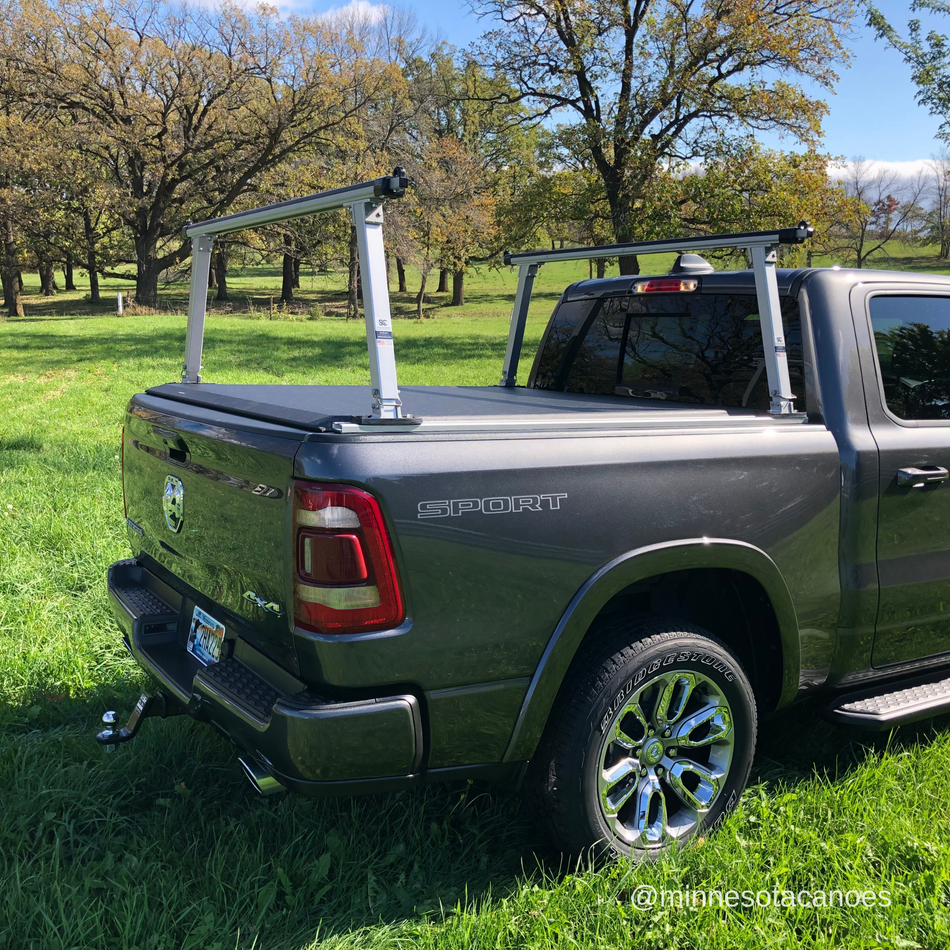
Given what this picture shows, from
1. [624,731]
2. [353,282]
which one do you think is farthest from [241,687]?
[353,282]

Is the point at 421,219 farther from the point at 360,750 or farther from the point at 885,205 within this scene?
the point at 360,750

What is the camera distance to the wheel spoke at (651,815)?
2.82 metres

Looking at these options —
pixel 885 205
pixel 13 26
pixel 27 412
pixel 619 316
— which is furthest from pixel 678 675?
pixel 885 205

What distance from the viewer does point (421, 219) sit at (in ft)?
135

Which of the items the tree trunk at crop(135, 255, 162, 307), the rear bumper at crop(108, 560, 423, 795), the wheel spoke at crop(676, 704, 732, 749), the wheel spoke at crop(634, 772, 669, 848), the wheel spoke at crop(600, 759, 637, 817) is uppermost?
the tree trunk at crop(135, 255, 162, 307)

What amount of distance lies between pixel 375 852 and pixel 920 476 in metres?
2.32

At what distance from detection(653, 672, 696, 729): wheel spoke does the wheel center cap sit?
0.18 feet

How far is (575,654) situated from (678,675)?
374mm

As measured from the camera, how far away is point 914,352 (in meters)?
3.53

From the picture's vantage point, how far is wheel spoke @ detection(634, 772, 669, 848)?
9.25 ft

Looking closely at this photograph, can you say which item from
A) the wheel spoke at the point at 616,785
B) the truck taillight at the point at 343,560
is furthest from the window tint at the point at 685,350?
the truck taillight at the point at 343,560

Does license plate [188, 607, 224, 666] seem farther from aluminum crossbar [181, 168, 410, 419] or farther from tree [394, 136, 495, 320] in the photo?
tree [394, 136, 495, 320]

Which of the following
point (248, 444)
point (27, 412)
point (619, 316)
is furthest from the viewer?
point (27, 412)

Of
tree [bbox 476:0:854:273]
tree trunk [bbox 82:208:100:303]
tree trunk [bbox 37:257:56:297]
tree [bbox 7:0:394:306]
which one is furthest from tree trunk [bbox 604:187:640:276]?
tree trunk [bbox 37:257:56:297]
